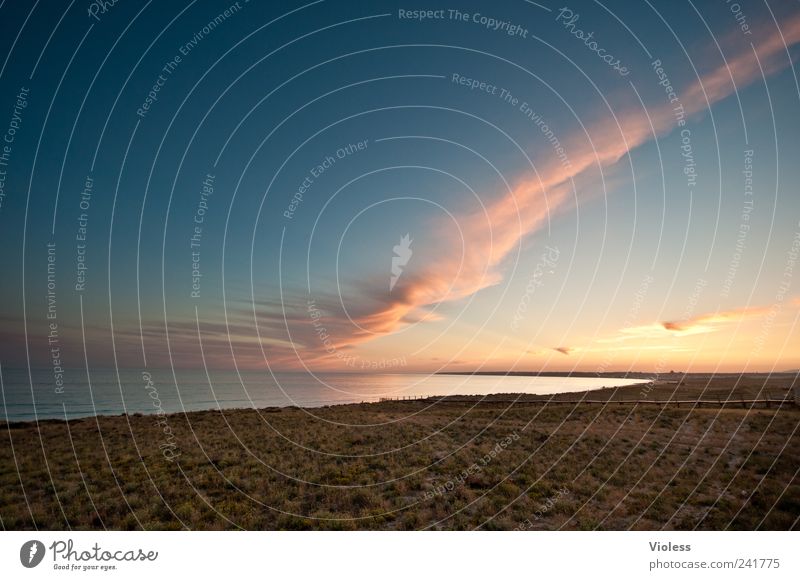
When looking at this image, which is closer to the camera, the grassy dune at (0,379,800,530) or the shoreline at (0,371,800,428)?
the grassy dune at (0,379,800,530)

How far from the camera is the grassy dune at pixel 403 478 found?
11.1 meters

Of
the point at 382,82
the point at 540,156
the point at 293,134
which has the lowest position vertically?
the point at 540,156

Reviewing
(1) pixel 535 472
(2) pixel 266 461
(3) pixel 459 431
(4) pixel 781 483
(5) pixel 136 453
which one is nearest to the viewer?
(4) pixel 781 483

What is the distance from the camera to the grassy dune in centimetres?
1114

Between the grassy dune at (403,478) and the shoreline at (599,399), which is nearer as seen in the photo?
the grassy dune at (403,478)

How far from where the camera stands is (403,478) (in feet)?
49.0

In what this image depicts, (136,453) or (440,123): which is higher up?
(440,123)

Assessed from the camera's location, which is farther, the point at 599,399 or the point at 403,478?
the point at 599,399

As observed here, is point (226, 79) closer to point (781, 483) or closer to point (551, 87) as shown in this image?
point (551, 87)
